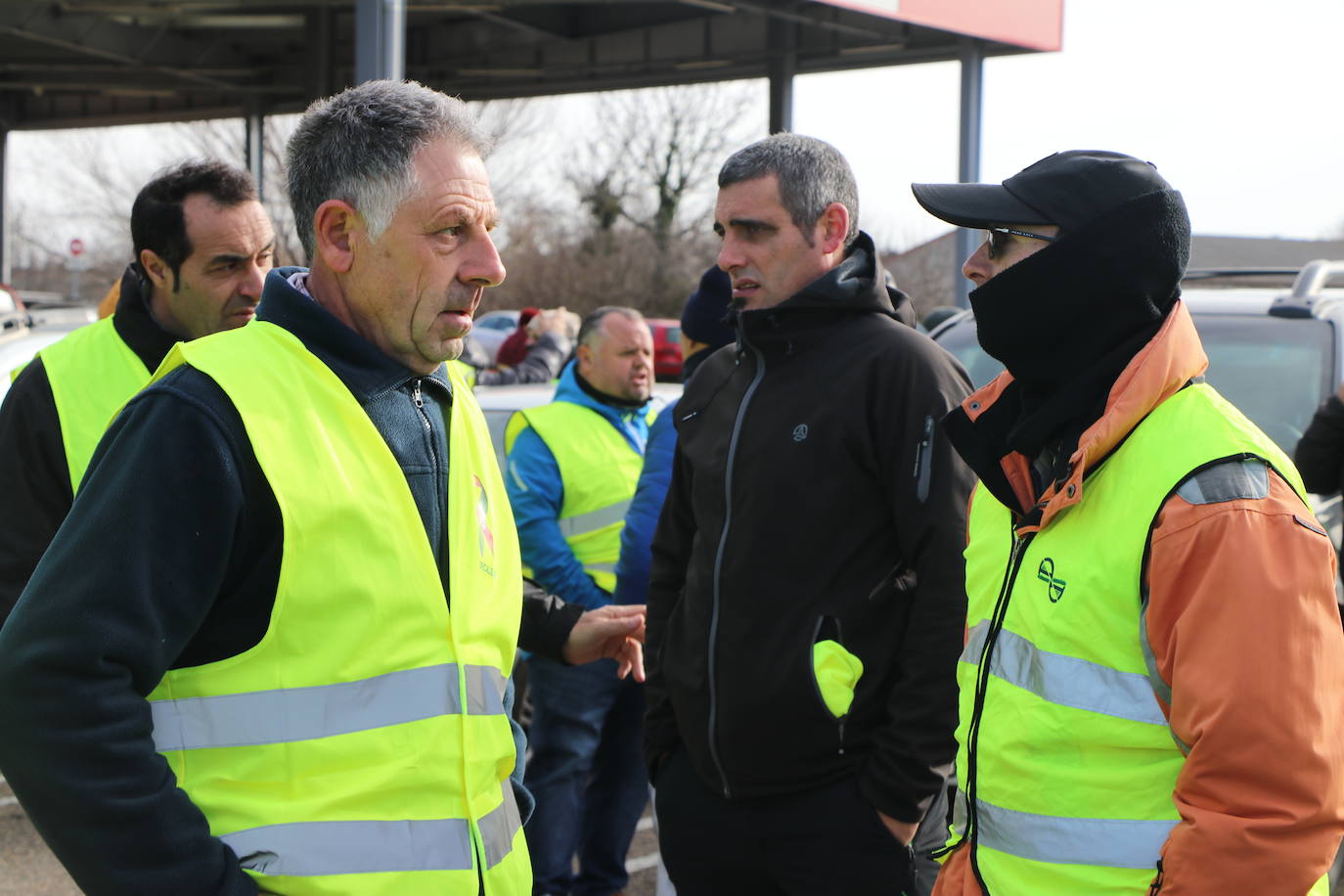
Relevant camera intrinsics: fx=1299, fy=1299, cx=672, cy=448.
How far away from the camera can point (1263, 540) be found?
1869mm

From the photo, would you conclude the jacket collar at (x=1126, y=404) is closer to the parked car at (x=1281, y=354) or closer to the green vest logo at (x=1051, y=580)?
the green vest logo at (x=1051, y=580)

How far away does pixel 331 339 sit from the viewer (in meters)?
2.04

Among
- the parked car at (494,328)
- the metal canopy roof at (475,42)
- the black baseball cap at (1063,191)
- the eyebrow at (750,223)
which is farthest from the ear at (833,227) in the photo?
the parked car at (494,328)

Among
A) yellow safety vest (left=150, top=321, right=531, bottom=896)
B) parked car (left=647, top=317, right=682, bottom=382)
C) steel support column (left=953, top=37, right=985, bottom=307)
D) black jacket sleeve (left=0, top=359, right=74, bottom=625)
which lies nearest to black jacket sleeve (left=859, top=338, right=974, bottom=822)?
yellow safety vest (left=150, top=321, right=531, bottom=896)

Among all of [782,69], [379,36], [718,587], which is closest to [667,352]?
[782,69]

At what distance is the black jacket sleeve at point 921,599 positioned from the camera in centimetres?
292

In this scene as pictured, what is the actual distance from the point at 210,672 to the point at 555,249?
3343 centimetres

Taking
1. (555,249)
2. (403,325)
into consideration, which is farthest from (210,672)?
(555,249)

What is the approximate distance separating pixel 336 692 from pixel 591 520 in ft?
10.5

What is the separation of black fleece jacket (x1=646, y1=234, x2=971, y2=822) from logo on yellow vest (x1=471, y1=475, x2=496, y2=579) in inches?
37.8

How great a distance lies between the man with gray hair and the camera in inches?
66.7

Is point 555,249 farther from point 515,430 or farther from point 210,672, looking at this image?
point 210,672

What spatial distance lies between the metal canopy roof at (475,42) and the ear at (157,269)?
34.1 feet

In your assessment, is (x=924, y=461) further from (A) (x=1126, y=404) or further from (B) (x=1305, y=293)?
(B) (x=1305, y=293)
